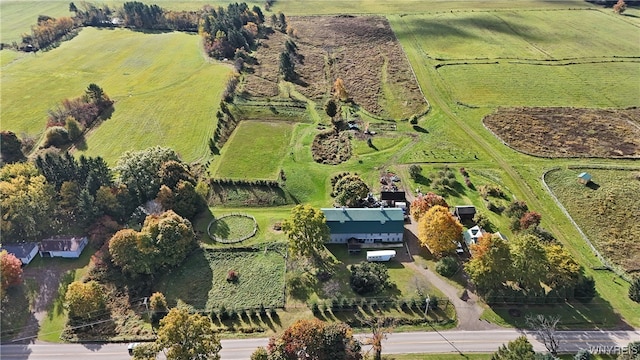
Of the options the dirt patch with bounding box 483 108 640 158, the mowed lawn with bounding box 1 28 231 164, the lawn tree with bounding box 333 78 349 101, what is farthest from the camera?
the lawn tree with bounding box 333 78 349 101

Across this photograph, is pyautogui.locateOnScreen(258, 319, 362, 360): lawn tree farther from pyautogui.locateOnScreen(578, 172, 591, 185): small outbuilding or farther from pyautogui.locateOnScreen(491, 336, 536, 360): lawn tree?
pyautogui.locateOnScreen(578, 172, 591, 185): small outbuilding

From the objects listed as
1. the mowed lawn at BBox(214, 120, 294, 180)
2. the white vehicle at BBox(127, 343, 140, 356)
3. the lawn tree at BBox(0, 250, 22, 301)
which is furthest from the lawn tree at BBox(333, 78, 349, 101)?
the lawn tree at BBox(0, 250, 22, 301)

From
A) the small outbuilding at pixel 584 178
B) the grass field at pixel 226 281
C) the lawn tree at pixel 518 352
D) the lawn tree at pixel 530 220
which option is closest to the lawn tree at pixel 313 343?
the grass field at pixel 226 281

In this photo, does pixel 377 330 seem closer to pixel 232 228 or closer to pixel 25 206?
pixel 232 228

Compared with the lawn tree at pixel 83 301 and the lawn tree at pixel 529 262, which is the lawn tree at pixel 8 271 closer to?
the lawn tree at pixel 83 301

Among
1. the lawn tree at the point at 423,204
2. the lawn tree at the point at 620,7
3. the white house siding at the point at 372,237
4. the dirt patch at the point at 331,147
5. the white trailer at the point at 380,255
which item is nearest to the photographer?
the white trailer at the point at 380,255

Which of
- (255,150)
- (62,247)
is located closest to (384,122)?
(255,150)

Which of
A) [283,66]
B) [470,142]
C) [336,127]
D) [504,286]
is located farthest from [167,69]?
[504,286]
